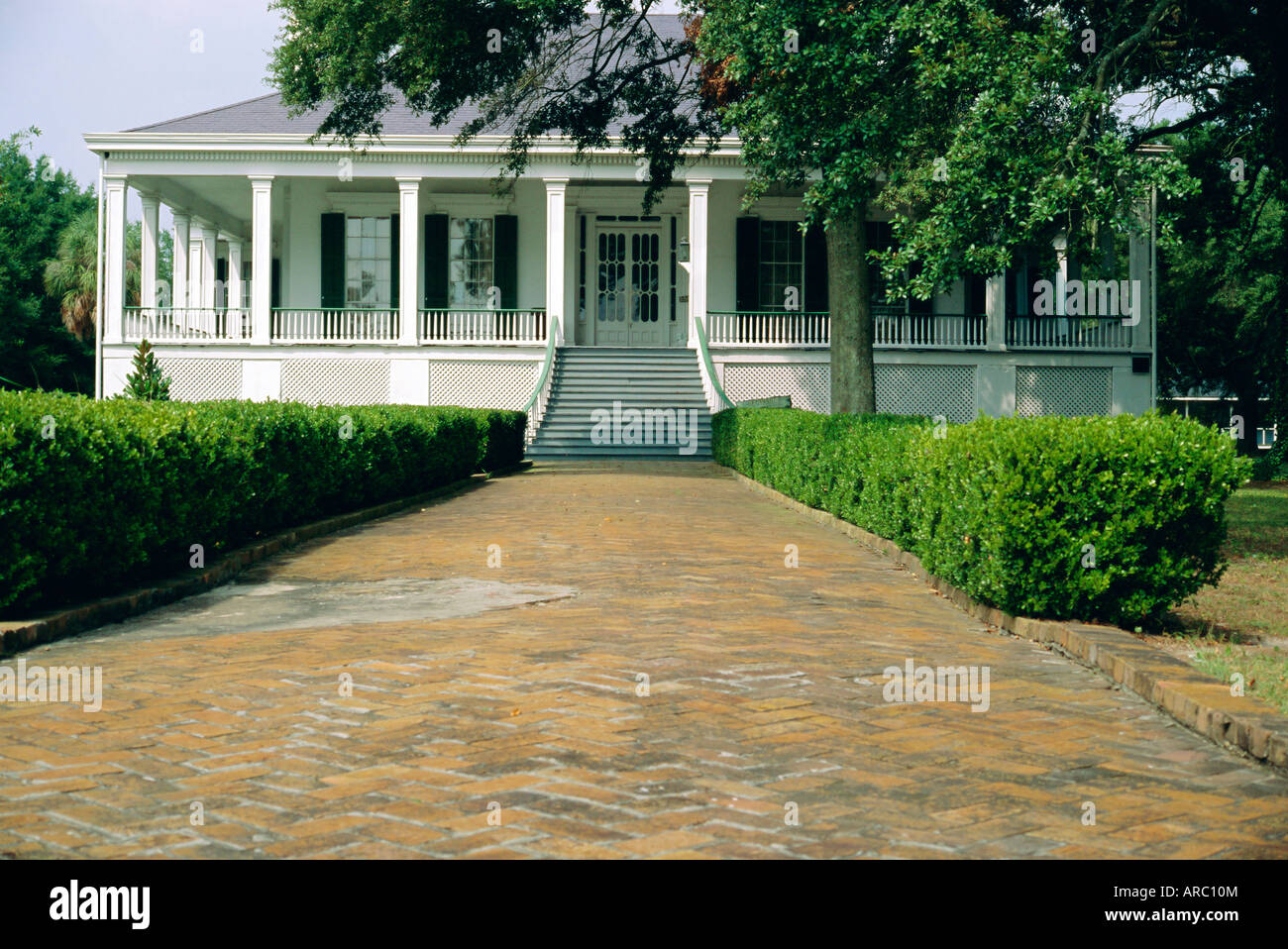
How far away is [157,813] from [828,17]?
10212mm

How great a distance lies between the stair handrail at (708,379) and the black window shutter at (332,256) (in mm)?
8685

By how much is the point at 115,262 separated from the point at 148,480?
64.5 ft

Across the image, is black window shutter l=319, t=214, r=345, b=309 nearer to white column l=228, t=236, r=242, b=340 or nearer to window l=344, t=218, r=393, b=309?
window l=344, t=218, r=393, b=309

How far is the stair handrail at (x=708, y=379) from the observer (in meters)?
23.3

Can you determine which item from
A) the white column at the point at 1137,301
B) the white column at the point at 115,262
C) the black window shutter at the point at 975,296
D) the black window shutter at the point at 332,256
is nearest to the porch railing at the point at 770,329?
the black window shutter at the point at 975,296

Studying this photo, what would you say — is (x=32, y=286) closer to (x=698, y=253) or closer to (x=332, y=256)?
(x=332, y=256)

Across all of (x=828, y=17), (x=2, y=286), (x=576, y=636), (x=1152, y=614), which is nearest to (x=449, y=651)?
(x=576, y=636)

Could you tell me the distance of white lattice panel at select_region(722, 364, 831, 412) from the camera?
1007 inches

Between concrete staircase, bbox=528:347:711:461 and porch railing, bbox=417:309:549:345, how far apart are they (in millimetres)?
1449

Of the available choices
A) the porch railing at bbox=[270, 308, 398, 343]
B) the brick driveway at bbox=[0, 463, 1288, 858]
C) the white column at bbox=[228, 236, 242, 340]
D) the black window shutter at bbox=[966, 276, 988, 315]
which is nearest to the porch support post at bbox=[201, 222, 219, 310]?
the white column at bbox=[228, 236, 242, 340]

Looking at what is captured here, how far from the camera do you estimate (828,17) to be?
11.6 meters

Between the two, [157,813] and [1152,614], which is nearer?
[157,813]

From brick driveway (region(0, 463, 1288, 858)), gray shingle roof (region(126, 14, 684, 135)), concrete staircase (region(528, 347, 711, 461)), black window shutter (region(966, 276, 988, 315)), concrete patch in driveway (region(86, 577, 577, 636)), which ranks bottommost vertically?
brick driveway (region(0, 463, 1288, 858))

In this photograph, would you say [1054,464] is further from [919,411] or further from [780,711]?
[919,411]
